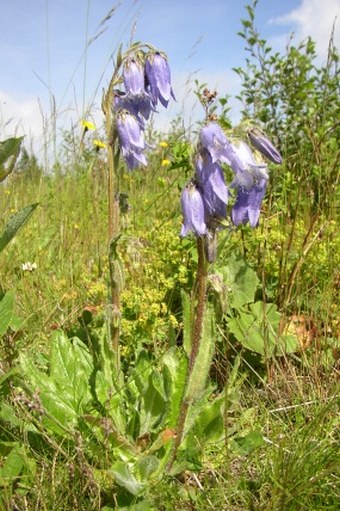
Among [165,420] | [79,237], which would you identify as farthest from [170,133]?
[165,420]

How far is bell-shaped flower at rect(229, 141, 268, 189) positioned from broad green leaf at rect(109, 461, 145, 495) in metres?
0.79

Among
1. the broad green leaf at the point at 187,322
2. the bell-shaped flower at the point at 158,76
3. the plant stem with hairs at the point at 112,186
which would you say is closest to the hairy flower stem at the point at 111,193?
the plant stem with hairs at the point at 112,186

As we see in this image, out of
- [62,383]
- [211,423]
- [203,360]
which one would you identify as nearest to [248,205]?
[203,360]

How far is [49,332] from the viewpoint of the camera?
2.52 metres

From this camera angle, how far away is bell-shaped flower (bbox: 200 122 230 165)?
143cm

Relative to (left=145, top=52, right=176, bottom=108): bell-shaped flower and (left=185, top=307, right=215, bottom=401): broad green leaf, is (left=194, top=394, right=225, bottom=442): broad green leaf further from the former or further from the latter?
(left=145, top=52, right=176, bottom=108): bell-shaped flower

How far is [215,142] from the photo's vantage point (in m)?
1.45

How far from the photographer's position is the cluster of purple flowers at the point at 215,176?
1.46m

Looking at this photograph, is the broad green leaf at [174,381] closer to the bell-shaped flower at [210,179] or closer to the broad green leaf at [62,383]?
the broad green leaf at [62,383]

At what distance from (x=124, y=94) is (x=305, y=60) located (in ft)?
7.20

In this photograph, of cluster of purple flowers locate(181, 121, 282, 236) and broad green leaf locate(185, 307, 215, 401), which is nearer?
cluster of purple flowers locate(181, 121, 282, 236)

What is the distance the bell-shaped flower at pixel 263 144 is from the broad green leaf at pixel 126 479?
2.88 feet

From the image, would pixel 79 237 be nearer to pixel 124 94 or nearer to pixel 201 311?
pixel 124 94

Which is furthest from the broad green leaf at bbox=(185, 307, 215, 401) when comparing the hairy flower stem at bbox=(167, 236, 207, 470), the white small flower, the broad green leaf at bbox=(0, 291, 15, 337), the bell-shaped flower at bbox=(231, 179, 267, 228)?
the white small flower
